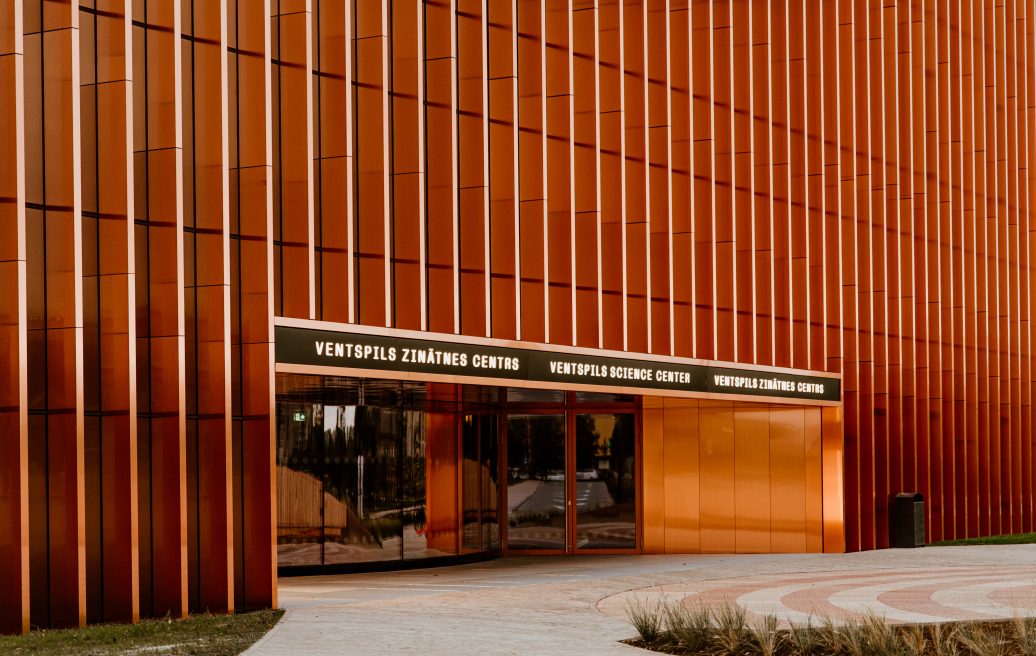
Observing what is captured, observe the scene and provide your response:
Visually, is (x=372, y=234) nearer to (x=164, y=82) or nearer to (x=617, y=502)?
(x=164, y=82)

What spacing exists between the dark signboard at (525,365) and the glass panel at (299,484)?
393 centimetres

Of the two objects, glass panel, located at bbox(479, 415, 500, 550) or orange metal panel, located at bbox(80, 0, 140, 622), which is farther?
glass panel, located at bbox(479, 415, 500, 550)

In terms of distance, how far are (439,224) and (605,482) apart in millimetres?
9560

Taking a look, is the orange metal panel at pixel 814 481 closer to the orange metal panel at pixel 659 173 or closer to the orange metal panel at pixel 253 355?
the orange metal panel at pixel 659 173

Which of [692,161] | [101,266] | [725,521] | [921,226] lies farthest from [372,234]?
[921,226]

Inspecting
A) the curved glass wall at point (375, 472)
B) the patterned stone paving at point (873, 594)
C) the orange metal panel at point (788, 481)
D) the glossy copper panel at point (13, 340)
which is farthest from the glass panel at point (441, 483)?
the glossy copper panel at point (13, 340)

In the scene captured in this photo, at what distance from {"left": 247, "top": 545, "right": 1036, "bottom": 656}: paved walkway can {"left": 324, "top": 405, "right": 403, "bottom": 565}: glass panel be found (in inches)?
24.8

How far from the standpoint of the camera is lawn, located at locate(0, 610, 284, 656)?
1466 cm

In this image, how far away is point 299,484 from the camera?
2494cm

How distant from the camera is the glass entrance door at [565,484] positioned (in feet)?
100

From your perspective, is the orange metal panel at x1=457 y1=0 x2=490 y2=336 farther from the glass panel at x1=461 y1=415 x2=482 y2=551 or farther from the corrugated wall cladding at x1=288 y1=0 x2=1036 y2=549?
the glass panel at x1=461 y1=415 x2=482 y2=551

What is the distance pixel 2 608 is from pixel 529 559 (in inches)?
551

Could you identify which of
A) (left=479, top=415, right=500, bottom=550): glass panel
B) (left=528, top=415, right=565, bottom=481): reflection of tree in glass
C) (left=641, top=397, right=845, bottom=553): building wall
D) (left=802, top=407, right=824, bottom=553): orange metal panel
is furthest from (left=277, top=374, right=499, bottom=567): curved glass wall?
(left=802, top=407, right=824, bottom=553): orange metal panel

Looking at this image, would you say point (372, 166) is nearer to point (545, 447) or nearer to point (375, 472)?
point (375, 472)
